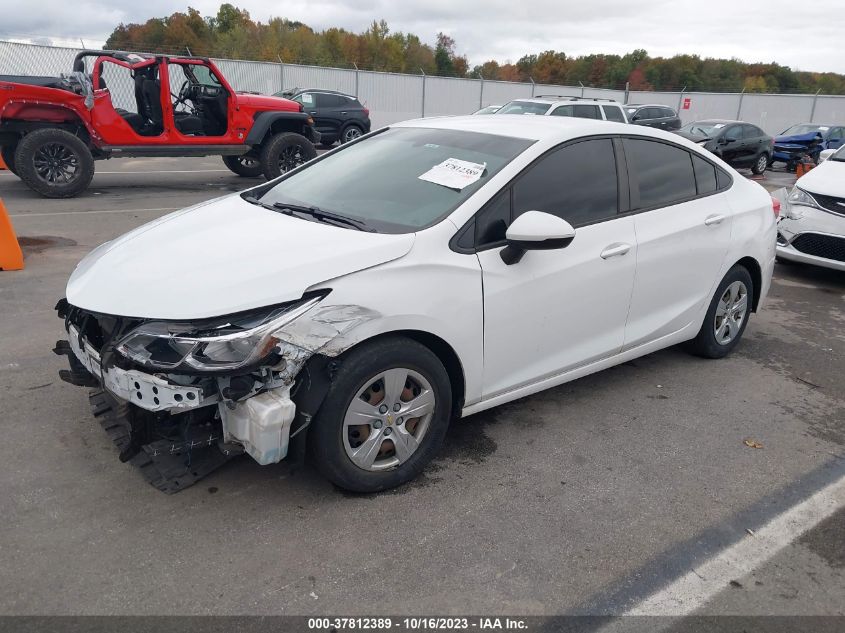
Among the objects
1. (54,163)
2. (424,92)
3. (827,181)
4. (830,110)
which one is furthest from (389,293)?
(830,110)

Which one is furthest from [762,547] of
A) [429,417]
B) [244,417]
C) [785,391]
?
[244,417]

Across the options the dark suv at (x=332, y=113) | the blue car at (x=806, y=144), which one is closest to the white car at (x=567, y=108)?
the dark suv at (x=332, y=113)

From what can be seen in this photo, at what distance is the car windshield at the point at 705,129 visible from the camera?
18.5 metres

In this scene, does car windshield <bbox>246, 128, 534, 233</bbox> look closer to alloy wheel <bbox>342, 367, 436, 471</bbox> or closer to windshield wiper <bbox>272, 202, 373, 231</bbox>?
windshield wiper <bbox>272, 202, 373, 231</bbox>

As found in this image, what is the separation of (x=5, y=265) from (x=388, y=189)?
458 centimetres

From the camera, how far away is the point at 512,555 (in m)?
2.75

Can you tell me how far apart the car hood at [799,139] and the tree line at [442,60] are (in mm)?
45361

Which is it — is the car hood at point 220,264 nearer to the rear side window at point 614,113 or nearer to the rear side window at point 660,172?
the rear side window at point 660,172

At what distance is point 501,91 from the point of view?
3212 centimetres

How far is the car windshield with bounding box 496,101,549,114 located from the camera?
1389 cm

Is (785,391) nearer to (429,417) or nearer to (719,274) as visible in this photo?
(719,274)

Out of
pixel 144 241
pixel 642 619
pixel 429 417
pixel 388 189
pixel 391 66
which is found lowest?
pixel 642 619

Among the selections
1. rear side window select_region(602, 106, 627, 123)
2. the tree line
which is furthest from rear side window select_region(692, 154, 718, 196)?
the tree line

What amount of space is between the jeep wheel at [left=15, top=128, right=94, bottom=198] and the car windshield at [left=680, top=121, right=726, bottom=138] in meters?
15.3
